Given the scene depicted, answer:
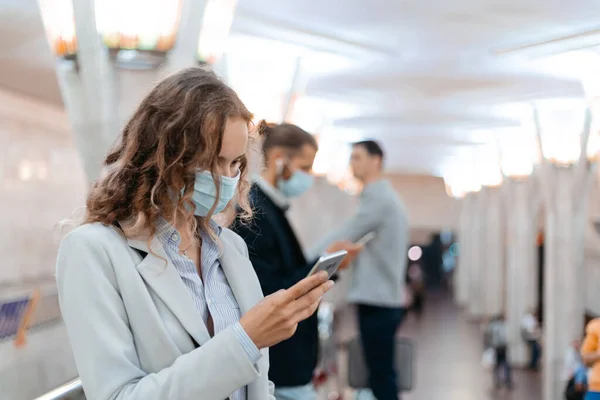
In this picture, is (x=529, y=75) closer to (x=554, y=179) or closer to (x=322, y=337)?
(x=554, y=179)

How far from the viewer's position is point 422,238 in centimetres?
4359

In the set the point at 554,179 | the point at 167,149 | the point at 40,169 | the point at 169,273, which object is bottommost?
the point at 40,169

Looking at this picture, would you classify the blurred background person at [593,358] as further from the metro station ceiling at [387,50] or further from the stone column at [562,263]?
the stone column at [562,263]

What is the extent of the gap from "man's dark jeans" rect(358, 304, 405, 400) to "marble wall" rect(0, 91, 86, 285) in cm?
543

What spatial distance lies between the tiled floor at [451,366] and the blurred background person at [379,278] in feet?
16.5

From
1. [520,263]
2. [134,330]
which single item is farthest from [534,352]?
[134,330]

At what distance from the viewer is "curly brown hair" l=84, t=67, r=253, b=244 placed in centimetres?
175

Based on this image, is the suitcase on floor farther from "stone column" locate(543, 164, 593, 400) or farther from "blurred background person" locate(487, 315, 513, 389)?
"blurred background person" locate(487, 315, 513, 389)

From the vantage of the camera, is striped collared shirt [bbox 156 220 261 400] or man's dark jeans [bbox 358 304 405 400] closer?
striped collared shirt [bbox 156 220 261 400]

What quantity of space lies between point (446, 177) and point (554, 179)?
19.9m

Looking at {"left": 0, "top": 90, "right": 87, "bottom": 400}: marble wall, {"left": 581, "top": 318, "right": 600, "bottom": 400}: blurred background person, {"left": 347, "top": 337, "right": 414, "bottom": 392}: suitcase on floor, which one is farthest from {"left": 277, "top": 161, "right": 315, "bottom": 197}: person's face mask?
{"left": 0, "top": 90, "right": 87, "bottom": 400}: marble wall

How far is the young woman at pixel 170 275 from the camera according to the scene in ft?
5.32

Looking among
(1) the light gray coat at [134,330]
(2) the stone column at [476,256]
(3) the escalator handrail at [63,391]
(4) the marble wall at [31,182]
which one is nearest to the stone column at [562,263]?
(4) the marble wall at [31,182]

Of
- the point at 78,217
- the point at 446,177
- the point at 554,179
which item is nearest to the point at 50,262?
the point at 554,179
